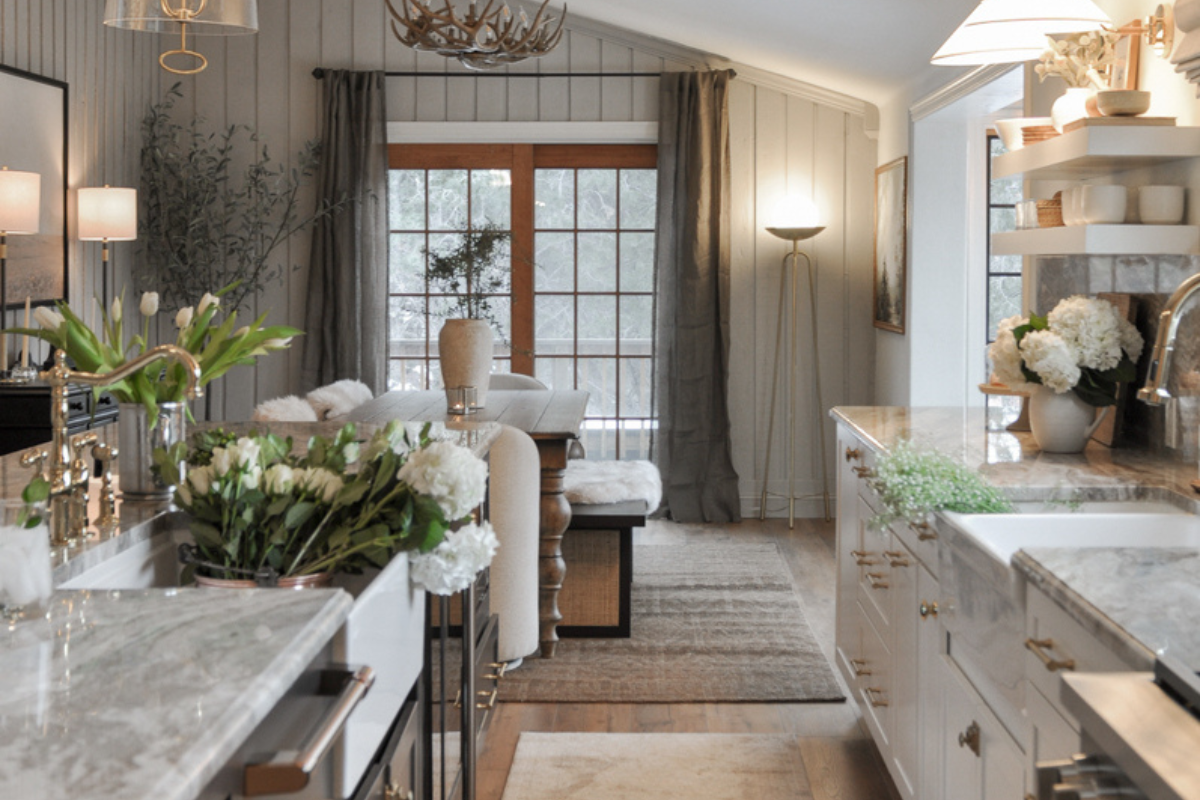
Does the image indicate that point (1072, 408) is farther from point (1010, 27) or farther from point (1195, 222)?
point (1010, 27)

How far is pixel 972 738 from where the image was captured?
2.18m

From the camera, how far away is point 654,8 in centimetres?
588

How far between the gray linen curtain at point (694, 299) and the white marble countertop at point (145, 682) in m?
5.33

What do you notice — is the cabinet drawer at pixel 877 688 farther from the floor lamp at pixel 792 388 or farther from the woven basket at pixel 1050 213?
the floor lamp at pixel 792 388

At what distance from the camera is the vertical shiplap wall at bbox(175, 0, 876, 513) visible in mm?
6648

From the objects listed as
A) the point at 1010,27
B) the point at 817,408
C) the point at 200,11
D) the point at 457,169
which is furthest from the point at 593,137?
the point at 200,11

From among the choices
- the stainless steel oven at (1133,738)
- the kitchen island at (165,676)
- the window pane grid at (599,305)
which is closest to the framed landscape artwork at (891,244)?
the window pane grid at (599,305)

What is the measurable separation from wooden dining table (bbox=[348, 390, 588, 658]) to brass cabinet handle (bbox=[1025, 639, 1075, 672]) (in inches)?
94.6

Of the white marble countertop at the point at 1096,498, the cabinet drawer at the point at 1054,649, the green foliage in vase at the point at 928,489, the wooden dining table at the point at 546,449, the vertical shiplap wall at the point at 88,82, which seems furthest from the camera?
the vertical shiplap wall at the point at 88,82

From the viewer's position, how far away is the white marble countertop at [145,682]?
2.82 ft

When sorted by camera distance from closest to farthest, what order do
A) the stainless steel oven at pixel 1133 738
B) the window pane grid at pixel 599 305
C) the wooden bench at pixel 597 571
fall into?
the stainless steel oven at pixel 1133 738
the wooden bench at pixel 597 571
the window pane grid at pixel 599 305

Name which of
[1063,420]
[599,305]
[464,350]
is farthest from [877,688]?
[599,305]

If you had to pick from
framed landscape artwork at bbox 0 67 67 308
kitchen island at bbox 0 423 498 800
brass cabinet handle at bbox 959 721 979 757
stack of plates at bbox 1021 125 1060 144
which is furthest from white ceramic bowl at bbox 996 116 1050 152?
framed landscape artwork at bbox 0 67 67 308

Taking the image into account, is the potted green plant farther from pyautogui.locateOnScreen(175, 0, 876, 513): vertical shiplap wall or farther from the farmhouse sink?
the farmhouse sink
